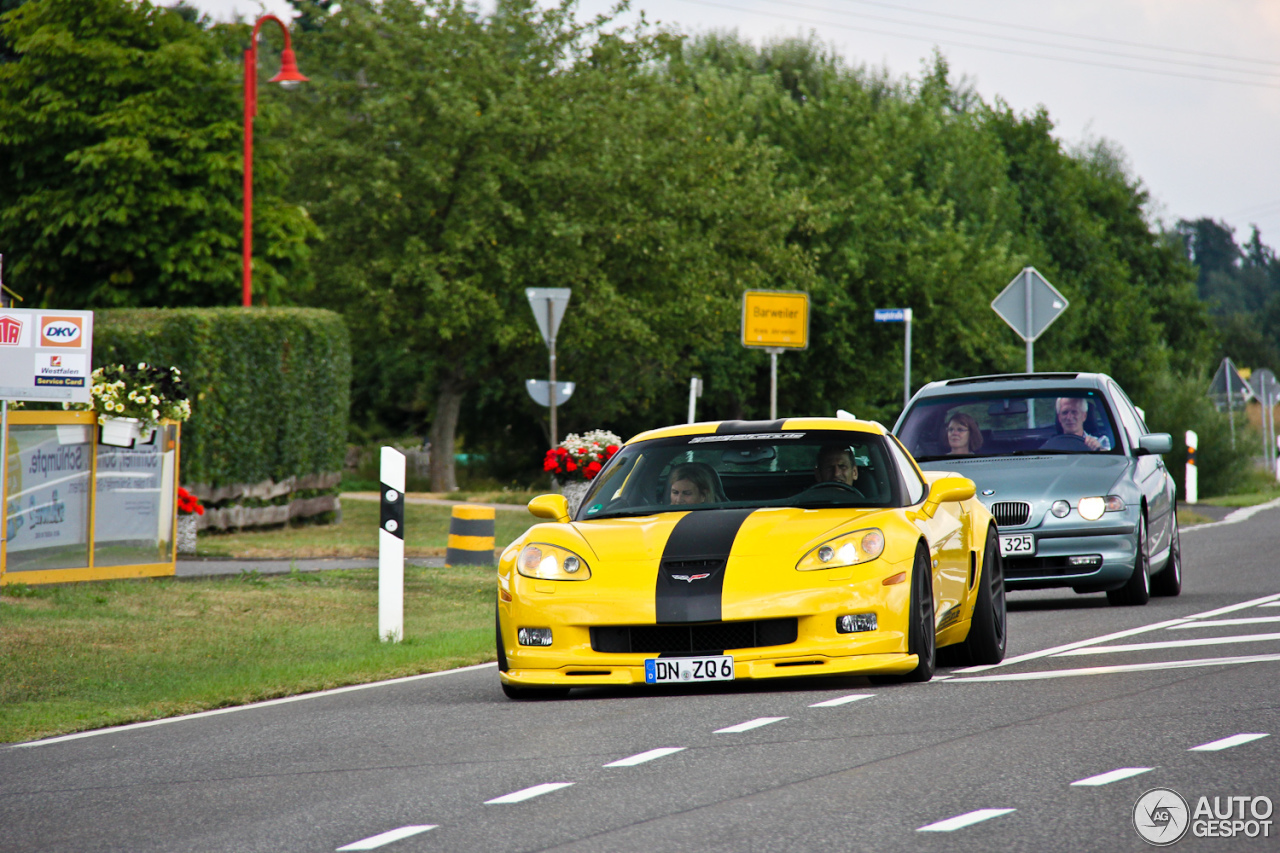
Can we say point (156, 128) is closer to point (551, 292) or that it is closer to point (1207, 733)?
point (551, 292)

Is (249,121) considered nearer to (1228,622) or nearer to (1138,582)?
(1138,582)

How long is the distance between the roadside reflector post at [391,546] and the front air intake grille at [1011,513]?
14.4ft

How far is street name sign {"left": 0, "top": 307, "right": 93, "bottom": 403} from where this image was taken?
13.8 meters

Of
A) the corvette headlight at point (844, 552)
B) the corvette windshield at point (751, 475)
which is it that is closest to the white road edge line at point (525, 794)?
the corvette headlight at point (844, 552)

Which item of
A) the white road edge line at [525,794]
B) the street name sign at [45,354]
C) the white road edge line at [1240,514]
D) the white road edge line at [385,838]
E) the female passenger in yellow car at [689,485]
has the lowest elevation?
the white road edge line at [385,838]

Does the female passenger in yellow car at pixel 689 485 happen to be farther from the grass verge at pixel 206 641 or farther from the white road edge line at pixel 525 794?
the white road edge line at pixel 525 794

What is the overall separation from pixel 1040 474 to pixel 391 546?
4893 millimetres

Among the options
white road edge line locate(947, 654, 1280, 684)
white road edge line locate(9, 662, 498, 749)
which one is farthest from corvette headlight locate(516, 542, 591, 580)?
white road edge line locate(947, 654, 1280, 684)

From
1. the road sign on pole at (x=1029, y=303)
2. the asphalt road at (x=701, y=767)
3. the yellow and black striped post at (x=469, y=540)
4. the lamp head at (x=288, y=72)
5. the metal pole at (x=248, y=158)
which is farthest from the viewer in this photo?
the lamp head at (x=288, y=72)

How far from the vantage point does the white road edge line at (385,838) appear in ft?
18.4

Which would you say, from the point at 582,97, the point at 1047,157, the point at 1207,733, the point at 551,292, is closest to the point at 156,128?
the point at 582,97

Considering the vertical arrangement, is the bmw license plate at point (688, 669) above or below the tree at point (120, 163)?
below

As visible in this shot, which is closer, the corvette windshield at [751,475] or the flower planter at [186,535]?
the corvette windshield at [751,475]

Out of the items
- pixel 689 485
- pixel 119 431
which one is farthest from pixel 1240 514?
pixel 689 485
